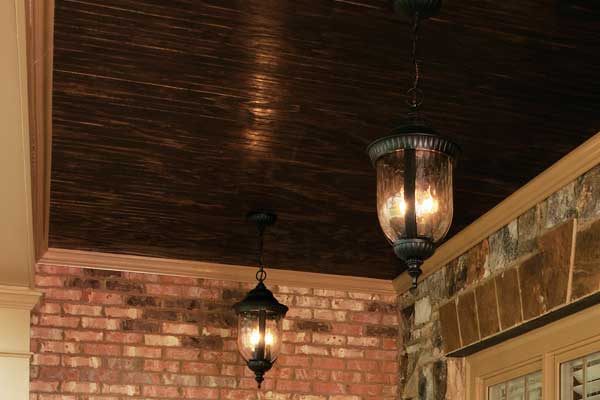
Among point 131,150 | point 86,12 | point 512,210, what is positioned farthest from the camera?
point 512,210

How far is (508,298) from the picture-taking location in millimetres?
5070

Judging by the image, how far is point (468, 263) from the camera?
18.7ft

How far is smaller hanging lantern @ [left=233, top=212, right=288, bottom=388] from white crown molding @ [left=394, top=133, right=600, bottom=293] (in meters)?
1.05

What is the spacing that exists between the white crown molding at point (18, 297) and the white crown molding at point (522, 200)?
7.94 ft

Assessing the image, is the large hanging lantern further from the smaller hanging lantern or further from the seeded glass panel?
the smaller hanging lantern

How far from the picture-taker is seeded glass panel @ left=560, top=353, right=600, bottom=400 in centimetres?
448

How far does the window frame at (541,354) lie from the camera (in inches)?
179

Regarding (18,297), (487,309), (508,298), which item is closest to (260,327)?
(487,309)

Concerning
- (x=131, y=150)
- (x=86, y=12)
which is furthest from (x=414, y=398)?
(x=86, y=12)

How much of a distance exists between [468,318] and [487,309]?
0.84 ft

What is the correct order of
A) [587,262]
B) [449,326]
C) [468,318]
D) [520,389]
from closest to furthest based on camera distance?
[587,262] < [520,389] < [468,318] < [449,326]

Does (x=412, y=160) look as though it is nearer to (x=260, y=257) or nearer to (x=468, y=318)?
(x=468, y=318)

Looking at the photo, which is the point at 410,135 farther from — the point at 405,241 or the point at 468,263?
the point at 468,263

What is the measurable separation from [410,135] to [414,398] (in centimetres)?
354
